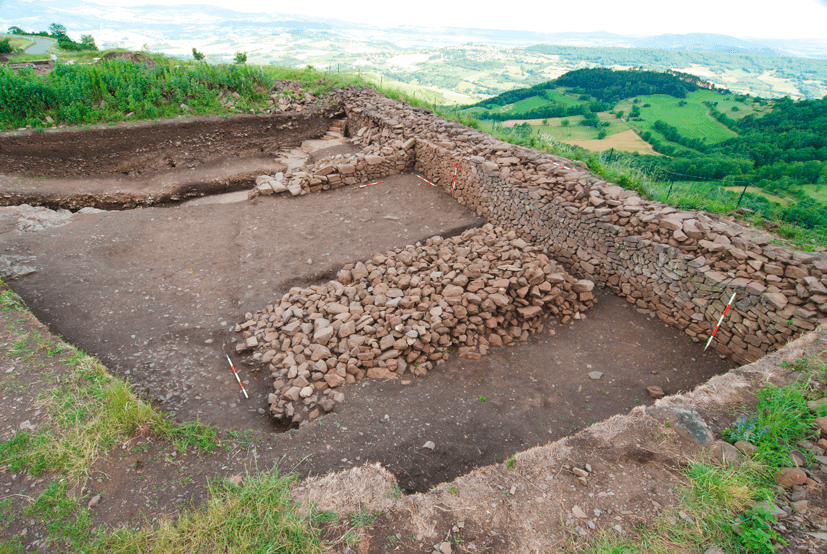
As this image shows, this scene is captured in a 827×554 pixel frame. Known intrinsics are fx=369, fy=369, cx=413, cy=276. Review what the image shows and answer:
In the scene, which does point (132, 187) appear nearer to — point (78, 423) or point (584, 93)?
point (78, 423)

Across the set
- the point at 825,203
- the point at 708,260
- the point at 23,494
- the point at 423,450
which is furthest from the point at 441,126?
the point at 23,494

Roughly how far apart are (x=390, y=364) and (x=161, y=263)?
20.8 ft

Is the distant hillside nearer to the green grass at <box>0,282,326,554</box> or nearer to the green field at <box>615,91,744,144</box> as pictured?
the green field at <box>615,91,744,144</box>

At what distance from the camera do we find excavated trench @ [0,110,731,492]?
202 inches

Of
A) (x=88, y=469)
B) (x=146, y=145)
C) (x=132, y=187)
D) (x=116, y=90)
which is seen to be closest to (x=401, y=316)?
(x=88, y=469)

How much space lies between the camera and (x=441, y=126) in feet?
40.8

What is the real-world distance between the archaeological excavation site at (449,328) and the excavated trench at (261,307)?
4cm

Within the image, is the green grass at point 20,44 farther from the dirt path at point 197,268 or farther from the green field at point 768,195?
the green field at point 768,195

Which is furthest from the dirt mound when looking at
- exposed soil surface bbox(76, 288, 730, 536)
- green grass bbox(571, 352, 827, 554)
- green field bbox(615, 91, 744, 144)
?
green grass bbox(571, 352, 827, 554)

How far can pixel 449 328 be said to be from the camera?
6598 mm

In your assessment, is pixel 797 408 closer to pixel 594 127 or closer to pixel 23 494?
pixel 23 494

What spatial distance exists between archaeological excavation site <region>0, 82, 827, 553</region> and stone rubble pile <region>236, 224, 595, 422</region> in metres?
0.04

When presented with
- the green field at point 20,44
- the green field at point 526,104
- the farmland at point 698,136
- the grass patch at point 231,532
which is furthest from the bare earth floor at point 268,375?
the green field at point 20,44

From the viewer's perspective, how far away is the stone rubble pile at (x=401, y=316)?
19.5 feet
